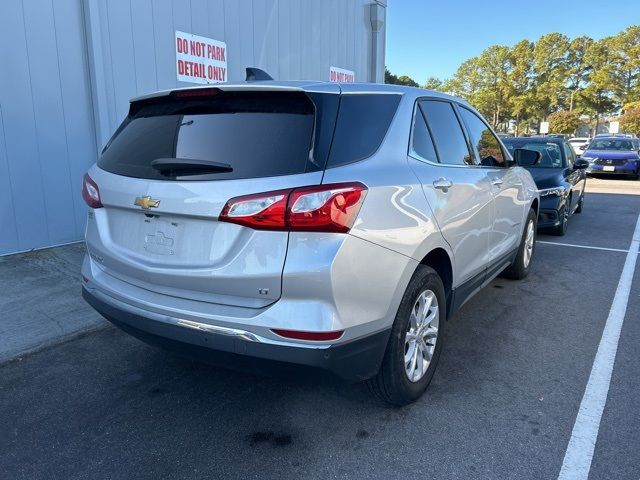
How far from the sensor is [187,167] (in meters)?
2.46

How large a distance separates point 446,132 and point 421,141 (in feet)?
1.79

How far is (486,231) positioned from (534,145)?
5755 millimetres

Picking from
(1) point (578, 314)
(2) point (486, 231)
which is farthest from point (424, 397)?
(1) point (578, 314)

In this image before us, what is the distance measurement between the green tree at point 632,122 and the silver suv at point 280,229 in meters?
54.3

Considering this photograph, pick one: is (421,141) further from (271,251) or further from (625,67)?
(625,67)

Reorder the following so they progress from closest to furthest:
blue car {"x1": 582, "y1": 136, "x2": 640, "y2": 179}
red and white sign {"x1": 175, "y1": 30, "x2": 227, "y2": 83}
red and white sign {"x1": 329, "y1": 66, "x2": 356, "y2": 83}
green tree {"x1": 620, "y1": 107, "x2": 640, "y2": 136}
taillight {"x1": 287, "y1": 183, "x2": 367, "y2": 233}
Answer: taillight {"x1": 287, "y1": 183, "x2": 367, "y2": 233} < red and white sign {"x1": 175, "y1": 30, "x2": 227, "y2": 83} < red and white sign {"x1": 329, "y1": 66, "x2": 356, "y2": 83} < blue car {"x1": 582, "y1": 136, "x2": 640, "y2": 179} < green tree {"x1": 620, "y1": 107, "x2": 640, "y2": 136}

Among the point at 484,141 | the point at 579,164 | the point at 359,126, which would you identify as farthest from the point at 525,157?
the point at 579,164

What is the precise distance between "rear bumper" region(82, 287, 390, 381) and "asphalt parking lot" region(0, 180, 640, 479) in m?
0.20

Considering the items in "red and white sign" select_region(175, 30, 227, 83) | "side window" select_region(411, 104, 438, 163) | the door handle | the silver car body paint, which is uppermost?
"red and white sign" select_region(175, 30, 227, 83)

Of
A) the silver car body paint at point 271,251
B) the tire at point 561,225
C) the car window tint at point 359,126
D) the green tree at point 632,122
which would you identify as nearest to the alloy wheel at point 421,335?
the silver car body paint at point 271,251

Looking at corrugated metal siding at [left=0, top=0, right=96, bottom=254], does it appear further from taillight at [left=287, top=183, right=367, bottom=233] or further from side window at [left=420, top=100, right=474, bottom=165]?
taillight at [left=287, top=183, right=367, bottom=233]

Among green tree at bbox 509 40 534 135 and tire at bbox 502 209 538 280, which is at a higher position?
green tree at bbox 509 40 534 135

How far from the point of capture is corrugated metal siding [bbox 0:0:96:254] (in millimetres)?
5273

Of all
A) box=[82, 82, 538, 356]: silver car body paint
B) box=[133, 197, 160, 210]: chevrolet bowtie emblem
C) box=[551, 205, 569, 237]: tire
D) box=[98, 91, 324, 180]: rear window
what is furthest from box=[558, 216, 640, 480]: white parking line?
box=[551, 205, 569, 237]: tire
